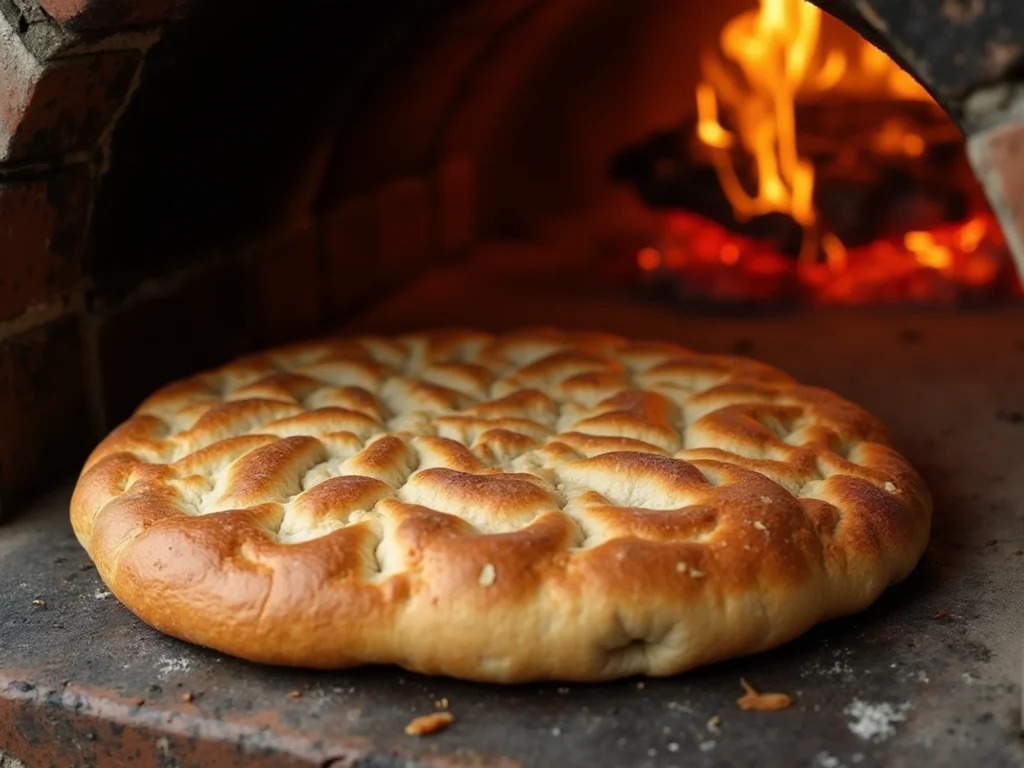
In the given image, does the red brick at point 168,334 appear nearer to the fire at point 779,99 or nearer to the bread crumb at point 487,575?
the bread crumb at point 487,575

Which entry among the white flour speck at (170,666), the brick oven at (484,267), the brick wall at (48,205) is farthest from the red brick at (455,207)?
the white flour speck at (170,666)

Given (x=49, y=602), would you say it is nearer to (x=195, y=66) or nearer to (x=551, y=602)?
(x=551, y=602)

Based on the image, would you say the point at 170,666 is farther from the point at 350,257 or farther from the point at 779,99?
the point at 779,99

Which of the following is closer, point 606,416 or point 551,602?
point 551,602

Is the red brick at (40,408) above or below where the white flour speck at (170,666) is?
above

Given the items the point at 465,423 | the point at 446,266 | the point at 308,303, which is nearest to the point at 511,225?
the point at 446,266

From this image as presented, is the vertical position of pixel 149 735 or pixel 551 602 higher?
pixel 551 602

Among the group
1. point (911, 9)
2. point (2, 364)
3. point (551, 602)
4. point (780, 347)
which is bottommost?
point (780, 347)
